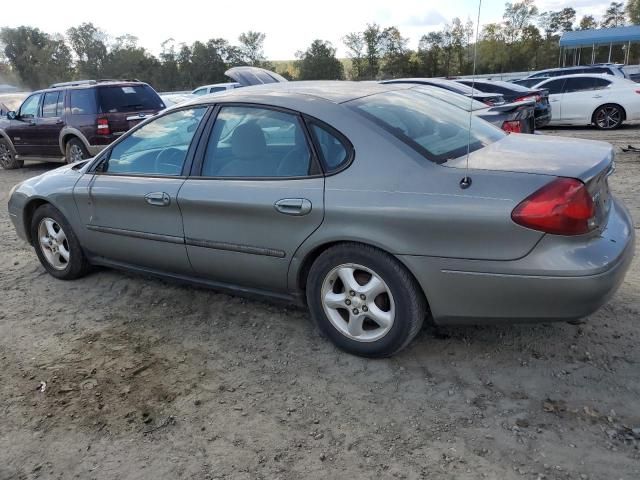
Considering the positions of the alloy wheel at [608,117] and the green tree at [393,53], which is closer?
the alloy wheel at [608,117]

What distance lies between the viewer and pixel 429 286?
289 cm

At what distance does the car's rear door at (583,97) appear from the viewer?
13.4 meters

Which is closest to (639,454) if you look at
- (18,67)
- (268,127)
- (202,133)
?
(268,127)

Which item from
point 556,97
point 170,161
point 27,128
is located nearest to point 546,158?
point 170,161

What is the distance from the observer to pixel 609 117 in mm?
13367

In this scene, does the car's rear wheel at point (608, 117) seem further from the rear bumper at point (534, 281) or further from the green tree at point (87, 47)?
the green tree at point (87, 47)

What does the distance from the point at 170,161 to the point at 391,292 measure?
184 centimetres

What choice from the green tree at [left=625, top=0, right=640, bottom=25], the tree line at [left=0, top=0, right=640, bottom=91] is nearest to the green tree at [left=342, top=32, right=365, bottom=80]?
the tree line at [left=0, top=0, right=640, bottom=91]

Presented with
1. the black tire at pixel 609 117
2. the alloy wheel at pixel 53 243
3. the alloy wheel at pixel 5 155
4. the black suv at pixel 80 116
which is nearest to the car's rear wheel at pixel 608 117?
the black tire at pixel 609 117

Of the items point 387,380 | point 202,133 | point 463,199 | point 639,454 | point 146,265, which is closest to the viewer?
point 639,454

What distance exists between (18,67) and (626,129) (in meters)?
64.0

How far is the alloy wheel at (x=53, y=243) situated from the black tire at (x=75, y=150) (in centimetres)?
611

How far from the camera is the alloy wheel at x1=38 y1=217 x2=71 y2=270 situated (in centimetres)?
471

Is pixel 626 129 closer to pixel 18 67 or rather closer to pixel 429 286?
pixel 429 286
